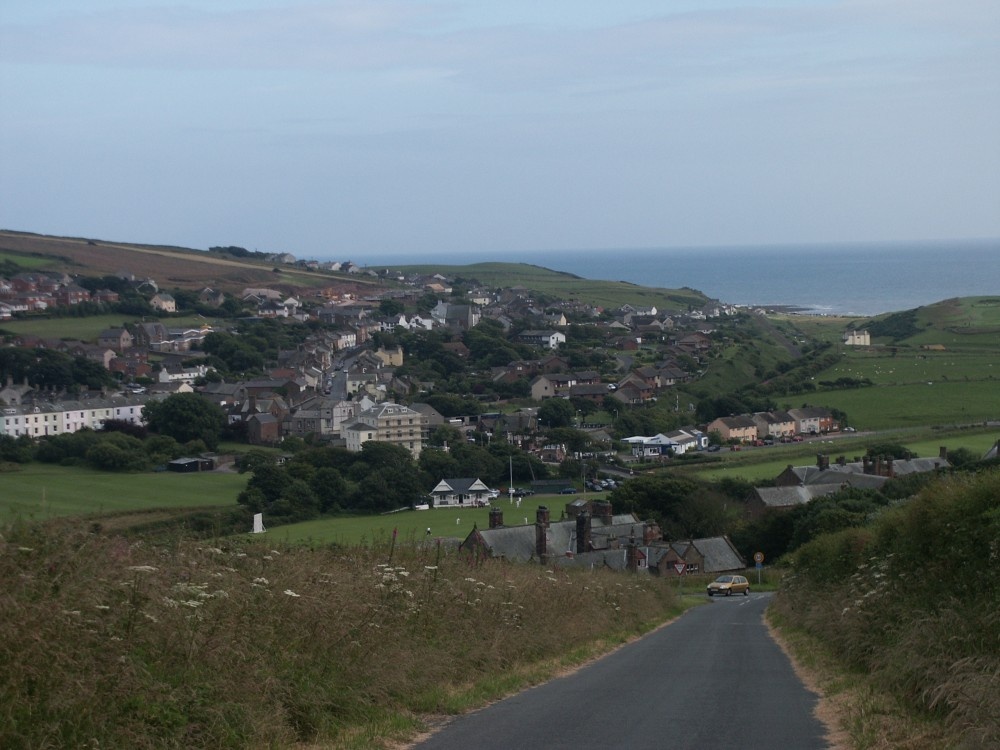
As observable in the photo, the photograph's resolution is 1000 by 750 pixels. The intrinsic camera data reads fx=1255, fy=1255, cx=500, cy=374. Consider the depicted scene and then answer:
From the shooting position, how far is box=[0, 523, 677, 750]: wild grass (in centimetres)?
640

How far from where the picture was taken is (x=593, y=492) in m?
58.3

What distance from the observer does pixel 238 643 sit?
8086mm

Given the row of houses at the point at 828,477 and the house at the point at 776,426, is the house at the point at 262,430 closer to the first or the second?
the house at the point at 776,426

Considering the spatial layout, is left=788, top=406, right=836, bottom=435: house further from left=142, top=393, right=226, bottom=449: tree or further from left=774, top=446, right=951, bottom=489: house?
left=142, top=393, right=226, bottom=449: tree

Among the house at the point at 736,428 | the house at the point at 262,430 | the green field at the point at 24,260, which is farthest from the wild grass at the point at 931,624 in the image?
the green field at the point at 24,260

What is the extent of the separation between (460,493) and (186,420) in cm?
2018

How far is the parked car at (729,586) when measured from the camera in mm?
36594

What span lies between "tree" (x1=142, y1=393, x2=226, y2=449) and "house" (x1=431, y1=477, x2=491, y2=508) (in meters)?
17.6

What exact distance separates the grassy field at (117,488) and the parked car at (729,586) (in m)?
19.6

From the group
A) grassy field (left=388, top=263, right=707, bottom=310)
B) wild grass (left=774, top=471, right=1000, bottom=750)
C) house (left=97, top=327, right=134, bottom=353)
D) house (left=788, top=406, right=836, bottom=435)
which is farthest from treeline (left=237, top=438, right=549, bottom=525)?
grassy field (left=388, top=263, right=707, bottom=310)

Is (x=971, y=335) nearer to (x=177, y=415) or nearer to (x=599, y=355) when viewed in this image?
(x=599, y=355)

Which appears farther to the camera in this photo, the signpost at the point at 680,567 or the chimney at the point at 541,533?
the signpost at the point at 680,567

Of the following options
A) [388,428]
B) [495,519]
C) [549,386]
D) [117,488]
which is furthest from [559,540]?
[549,386]

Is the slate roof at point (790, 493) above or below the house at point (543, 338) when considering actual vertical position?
below
